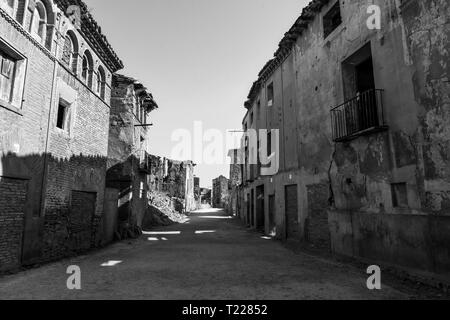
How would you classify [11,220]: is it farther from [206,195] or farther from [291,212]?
[206,195]

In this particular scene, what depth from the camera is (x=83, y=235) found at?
10789mm

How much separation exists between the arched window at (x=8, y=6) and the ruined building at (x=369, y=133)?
9304 mm

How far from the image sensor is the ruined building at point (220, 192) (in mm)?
57531

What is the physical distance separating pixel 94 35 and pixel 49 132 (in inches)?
189

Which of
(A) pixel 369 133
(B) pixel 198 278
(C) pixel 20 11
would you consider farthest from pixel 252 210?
(C) pixel 20 11

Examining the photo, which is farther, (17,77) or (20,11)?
(20,11)

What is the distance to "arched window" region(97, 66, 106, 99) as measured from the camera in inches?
500

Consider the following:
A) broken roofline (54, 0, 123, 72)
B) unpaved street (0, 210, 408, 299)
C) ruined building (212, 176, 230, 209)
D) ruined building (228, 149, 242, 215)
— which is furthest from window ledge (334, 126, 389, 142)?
ruined building (212, 176, 230, 209)

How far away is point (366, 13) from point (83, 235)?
460 inches

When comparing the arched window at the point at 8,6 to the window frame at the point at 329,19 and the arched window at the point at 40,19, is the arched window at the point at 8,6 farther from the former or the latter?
the window frame at the point at 329,19

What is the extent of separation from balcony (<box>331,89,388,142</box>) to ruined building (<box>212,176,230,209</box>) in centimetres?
4582

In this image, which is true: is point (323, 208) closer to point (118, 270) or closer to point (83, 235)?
point (118, 270)

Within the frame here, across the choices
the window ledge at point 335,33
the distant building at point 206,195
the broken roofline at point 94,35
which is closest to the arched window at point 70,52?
the broken roofline at point 94,35

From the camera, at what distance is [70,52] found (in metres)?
10.3
